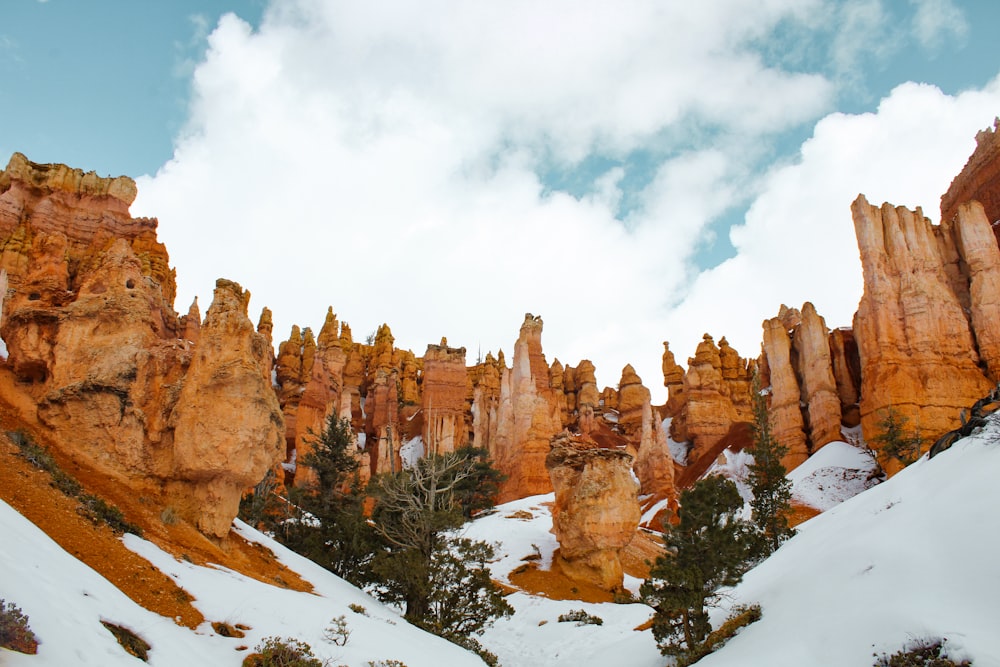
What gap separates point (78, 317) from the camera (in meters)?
18.6

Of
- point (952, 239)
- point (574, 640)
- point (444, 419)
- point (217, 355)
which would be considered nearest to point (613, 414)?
point (444, 419)

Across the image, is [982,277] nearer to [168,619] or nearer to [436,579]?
[436,579]

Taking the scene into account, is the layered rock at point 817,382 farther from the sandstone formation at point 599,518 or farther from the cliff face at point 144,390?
the cliff face at point 144,390

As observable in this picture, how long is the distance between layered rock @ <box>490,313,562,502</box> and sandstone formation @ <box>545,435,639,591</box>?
16.8m

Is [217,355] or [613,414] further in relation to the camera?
[613,414]

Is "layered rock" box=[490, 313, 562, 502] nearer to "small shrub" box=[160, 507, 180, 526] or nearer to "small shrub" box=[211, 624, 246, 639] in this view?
"small shrub" box=[160, 507, 180, 526]

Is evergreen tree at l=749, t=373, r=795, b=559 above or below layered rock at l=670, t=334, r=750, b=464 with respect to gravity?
below

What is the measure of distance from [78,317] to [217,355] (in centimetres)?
406

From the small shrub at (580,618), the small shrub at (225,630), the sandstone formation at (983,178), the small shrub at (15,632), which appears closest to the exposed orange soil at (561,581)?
the small shrub at (580,618)

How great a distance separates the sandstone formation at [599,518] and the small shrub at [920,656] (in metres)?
23.1

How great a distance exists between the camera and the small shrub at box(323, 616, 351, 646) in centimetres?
1259

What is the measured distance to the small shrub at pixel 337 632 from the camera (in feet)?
41.3

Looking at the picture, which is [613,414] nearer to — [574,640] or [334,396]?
[334,396]

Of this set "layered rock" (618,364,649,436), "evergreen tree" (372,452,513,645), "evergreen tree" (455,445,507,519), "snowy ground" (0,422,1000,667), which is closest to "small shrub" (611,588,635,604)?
"snowy ground" (0,422,1000,667)
